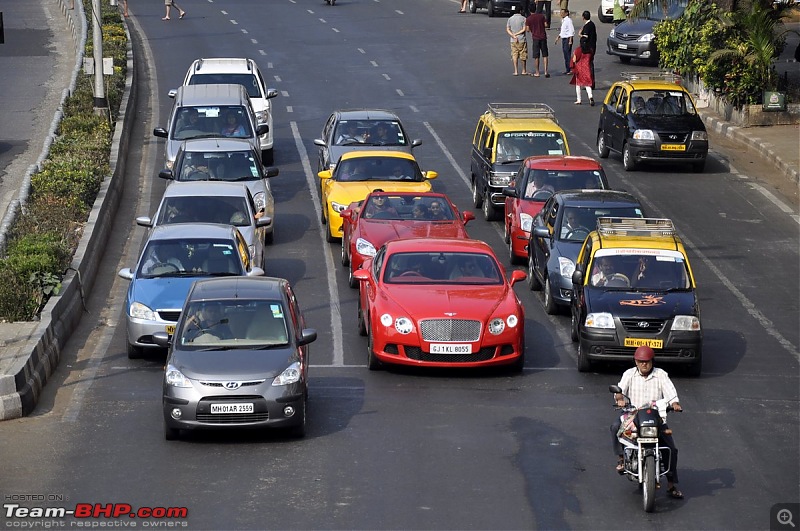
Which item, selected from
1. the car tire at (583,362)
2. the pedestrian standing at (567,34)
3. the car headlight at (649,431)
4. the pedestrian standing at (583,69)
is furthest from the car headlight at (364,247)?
the pedestrian standing at (567,34)

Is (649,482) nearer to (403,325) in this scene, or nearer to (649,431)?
(649,431)

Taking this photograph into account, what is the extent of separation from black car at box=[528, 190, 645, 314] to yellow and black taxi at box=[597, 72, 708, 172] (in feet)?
27.3

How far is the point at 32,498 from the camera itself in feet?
41.4

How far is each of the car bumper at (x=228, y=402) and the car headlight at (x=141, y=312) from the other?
3555mm

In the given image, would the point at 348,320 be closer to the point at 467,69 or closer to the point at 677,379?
the point at 677,379

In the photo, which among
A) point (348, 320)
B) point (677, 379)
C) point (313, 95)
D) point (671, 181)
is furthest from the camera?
point (313, 95)

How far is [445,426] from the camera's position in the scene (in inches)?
593

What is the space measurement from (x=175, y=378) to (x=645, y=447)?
474cm

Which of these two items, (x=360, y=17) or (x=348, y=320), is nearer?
(x=348, y=320)

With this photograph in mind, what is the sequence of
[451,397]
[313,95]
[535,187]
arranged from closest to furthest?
[451,397], [535,187], [313,95]

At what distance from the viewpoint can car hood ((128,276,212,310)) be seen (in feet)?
58.4

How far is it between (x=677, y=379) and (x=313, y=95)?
949 inches

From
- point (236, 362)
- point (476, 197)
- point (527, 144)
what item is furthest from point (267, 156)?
point (236, 362)

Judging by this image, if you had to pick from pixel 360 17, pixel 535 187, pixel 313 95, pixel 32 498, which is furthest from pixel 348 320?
pixel 360 17
